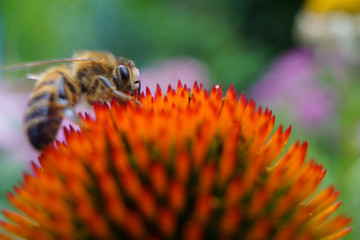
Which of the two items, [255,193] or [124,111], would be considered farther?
[124,111]

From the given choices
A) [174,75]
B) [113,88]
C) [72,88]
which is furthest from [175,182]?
[174,75]

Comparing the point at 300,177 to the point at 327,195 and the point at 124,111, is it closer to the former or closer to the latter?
the point at 327,195

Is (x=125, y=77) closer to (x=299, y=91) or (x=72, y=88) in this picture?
(x=72, y=88)

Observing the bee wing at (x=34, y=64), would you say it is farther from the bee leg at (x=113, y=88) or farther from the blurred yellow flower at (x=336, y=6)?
the blurred yellow flower at (x=336, y=6)

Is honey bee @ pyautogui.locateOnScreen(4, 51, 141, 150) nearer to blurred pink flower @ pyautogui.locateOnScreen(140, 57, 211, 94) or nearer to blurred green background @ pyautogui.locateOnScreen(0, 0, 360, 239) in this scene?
blurred green background @ pyautogui.locateOnScreen(0, 0, 360, 239)

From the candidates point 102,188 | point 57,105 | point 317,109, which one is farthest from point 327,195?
point 317,109

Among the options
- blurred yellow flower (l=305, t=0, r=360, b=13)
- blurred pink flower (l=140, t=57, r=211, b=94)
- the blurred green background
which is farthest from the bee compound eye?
blurred pink flower (l=140, t=57, r=211, b=94)
